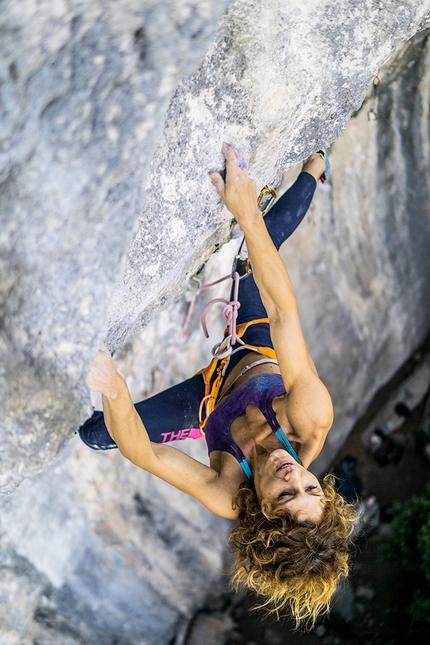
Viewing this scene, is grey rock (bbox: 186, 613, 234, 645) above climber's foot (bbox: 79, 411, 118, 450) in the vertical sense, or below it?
below

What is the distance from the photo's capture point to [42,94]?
1098 mm

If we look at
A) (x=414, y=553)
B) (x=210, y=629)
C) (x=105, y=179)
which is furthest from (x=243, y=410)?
(x=210, y=629)

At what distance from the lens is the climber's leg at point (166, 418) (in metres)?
2.25

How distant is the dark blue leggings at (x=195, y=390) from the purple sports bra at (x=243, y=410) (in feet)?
0.68

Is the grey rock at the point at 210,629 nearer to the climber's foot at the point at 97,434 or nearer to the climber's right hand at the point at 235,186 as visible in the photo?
the climber's foot at the point at 97,434

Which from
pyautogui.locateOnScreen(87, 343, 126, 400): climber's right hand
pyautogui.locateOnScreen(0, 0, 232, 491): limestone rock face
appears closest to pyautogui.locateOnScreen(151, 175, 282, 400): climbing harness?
pyautogui.locateOnScreen(87, 343, 126, 400): climber's right hand

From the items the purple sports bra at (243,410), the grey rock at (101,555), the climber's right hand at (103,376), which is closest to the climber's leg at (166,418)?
the purple sports bra at (243,410)

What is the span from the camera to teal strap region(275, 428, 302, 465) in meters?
1.80

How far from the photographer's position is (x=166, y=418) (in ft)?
7.50

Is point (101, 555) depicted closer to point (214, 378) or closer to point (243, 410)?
point (214, 378)

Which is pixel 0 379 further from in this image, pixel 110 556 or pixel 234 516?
pixel 110 556

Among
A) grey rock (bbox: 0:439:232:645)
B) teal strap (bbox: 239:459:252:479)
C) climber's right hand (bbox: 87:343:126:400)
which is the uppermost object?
climber's right hand (bbox: 87:343:126:400)

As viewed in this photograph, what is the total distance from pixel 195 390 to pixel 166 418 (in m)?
0.18

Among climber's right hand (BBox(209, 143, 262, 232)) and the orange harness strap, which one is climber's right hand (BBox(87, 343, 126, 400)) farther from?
the orange harness strap
